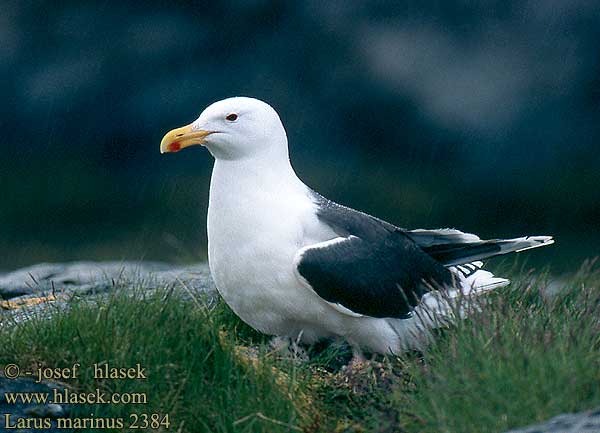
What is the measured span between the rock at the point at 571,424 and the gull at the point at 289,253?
1.62 meters

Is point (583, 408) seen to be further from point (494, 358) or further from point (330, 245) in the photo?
point (330, 245)

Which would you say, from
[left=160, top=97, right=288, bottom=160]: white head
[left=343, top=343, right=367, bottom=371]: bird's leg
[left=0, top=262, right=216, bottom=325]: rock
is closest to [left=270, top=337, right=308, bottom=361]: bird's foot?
[left=343, top=343, right=367, bottom=371]: bird's leg

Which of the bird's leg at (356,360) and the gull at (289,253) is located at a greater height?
the gull at (289,253)

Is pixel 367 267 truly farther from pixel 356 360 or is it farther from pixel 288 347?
pixel 288 347

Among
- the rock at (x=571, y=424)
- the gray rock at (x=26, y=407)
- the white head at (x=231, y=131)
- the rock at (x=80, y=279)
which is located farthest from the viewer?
the rock at (x=80, y=279)

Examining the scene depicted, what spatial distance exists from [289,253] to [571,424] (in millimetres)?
2314

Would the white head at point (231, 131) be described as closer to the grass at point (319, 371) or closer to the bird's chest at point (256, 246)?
the bird's chest at point (256, 246)

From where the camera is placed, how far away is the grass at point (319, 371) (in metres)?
4.73

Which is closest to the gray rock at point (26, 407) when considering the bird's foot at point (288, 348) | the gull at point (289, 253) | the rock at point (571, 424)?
the bird's foot at point (288, 348)

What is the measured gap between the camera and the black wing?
621 centimetres

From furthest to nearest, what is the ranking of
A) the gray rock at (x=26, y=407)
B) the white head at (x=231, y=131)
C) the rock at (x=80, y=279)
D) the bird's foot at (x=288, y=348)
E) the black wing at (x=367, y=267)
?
the rock at (x=80, y=279) < the white head at (x=231, y=131) < the black wing at (x=367, y=267) < the bird's foot at (x=288, y=348) < the gray rock at (x=26, y=407)

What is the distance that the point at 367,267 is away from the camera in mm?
Answer: 6477

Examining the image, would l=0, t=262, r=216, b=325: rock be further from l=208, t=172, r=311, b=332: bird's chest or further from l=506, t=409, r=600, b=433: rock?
l=506, t=409, r=600, b=433: rock

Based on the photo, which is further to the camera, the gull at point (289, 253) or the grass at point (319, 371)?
the gull at point (289, 253)
